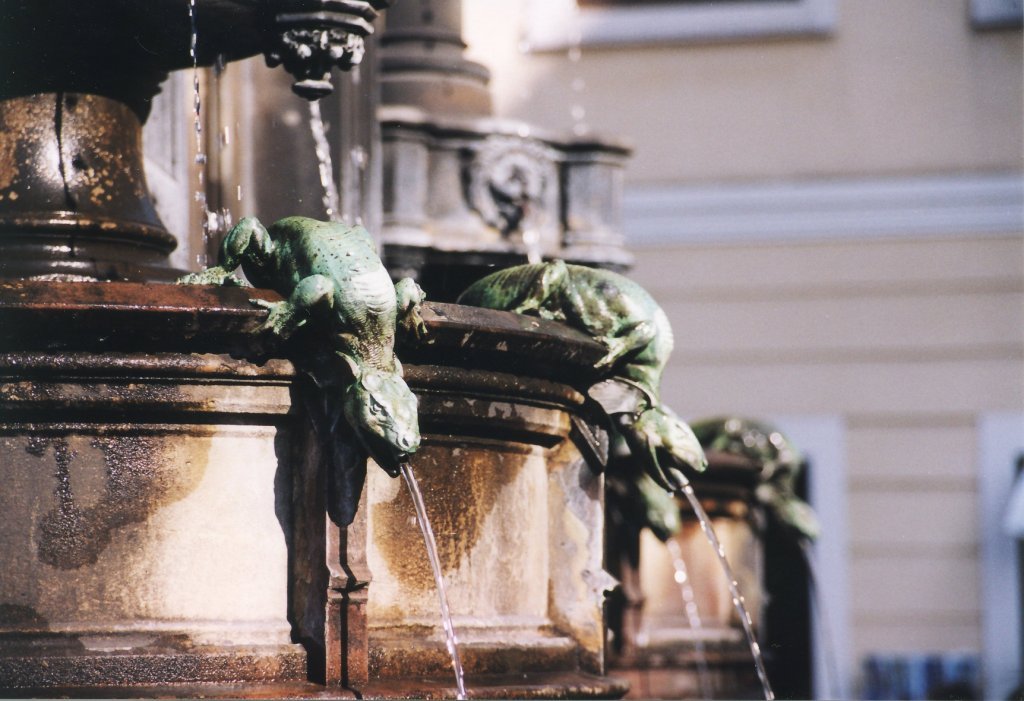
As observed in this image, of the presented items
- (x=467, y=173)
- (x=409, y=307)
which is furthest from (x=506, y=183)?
(x=409, y=307)

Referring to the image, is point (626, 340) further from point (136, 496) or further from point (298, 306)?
point (136, 496)

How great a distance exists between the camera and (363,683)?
3.83m

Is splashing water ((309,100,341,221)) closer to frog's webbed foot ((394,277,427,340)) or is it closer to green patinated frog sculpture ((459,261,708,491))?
green patinated frog sculpture ((459,261,708,491))

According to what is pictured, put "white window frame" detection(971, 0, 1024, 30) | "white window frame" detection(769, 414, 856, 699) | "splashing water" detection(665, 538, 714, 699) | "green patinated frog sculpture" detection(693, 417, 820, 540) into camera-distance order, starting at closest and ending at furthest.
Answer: "splashing water" detection(665, 538, 714, 699) → "green patinated frog sculpture" detection(693, 417, 820, 540) → "white window frame" detection(769, 414, 856, 699) → "white window frame" detection(971, 0, 1024, 30)

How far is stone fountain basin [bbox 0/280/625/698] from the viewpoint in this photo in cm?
377

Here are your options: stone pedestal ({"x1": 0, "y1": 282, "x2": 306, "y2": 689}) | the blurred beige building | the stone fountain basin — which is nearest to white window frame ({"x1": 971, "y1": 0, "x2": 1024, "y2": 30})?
the blurred beige building

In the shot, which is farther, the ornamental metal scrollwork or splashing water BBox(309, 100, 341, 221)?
the ornamental metal scrollwork

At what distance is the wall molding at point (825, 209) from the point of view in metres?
13.8

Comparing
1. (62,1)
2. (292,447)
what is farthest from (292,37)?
(292,447)

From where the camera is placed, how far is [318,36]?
4352 millimetres

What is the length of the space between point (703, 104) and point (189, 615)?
10.7 metres

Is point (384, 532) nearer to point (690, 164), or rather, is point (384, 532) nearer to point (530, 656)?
point (530, 656)

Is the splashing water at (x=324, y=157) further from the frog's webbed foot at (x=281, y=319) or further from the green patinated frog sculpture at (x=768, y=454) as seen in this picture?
the frog's webbed foot at (x=281, y=319)

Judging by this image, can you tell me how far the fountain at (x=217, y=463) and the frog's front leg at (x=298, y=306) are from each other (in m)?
0.02
